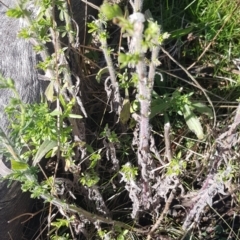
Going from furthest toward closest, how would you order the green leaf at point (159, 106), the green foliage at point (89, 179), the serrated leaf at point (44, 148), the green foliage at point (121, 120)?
1. the green leaf at point (159, 106)
2. the green foliage at point (89, 179)
3. the serrated leaf at point (44, 148)
4. the green foliage at point (121, 120)

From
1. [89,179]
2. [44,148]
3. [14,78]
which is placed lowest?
[89,179]

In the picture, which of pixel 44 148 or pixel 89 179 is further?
pixel 89 179

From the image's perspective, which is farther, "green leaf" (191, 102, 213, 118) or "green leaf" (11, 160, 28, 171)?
"green leaf" (191, 102, 213, 118)

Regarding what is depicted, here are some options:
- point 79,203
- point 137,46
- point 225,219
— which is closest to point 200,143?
point 225,219

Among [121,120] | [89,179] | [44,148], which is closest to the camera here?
[44,148]

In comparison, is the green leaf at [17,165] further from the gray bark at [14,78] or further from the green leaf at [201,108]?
the green leaf at [201,108]

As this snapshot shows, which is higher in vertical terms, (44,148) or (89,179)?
(44,148)

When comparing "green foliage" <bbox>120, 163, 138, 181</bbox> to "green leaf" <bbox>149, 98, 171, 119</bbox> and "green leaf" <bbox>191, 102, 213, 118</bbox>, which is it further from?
"green leaf" <bbox>191, 102, 213, 118</bbox>

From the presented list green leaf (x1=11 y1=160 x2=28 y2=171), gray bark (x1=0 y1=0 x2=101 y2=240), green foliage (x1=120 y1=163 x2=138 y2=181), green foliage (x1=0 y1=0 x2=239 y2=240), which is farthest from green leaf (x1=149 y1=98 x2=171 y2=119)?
green leaf (x1=11 y1=160 x2=28 y2=171)

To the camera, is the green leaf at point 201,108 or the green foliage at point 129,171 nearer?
the green foliage at point 129,171

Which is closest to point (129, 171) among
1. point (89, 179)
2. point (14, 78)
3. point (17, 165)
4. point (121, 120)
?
point (89, 179)

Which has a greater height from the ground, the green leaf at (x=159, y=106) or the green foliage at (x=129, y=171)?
the green leaf at (x=159, y=106)

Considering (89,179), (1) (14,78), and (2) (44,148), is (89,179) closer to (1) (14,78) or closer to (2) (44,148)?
(2) (44,148)

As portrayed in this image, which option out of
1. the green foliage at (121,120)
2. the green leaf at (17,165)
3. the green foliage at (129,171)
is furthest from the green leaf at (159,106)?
the green leaf at (17,165)
